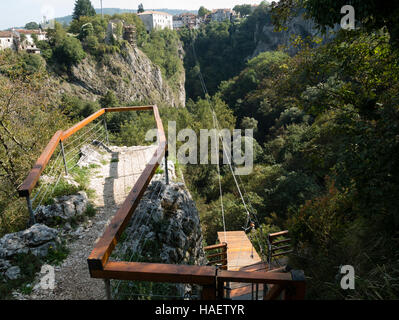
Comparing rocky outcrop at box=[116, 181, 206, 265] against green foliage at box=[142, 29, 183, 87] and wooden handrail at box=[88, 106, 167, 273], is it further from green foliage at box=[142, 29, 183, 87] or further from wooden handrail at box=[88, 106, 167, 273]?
green foliage at box=[142, 29, 183, 87]

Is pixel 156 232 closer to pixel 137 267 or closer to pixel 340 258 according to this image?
pixel 137 267

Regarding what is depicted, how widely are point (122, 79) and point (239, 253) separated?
131 ft

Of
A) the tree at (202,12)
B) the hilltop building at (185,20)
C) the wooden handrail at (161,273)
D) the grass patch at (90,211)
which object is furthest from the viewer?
the tree at (202,12)

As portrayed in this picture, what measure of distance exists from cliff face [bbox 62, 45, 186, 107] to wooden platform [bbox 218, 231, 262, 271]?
33.6 metres

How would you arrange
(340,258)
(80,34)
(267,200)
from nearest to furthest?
(340,258)
(267,200)
(80,34)

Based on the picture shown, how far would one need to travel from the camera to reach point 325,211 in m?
5.55

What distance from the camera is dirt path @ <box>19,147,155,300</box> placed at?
8.61 ft

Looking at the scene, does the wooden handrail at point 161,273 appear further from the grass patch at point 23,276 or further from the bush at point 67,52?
the bush at point 67,52

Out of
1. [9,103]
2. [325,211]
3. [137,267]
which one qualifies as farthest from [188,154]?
[137,267]

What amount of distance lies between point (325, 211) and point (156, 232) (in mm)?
3849

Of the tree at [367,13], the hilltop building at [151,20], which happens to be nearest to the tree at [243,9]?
the hilltop building at [151,20]

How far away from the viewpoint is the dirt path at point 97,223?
8.61 ft

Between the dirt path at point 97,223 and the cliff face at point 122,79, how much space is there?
33625mm

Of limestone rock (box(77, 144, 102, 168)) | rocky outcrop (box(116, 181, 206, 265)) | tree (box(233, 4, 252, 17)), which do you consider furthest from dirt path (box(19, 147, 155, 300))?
tree (box(233, 4, 252, 17))
